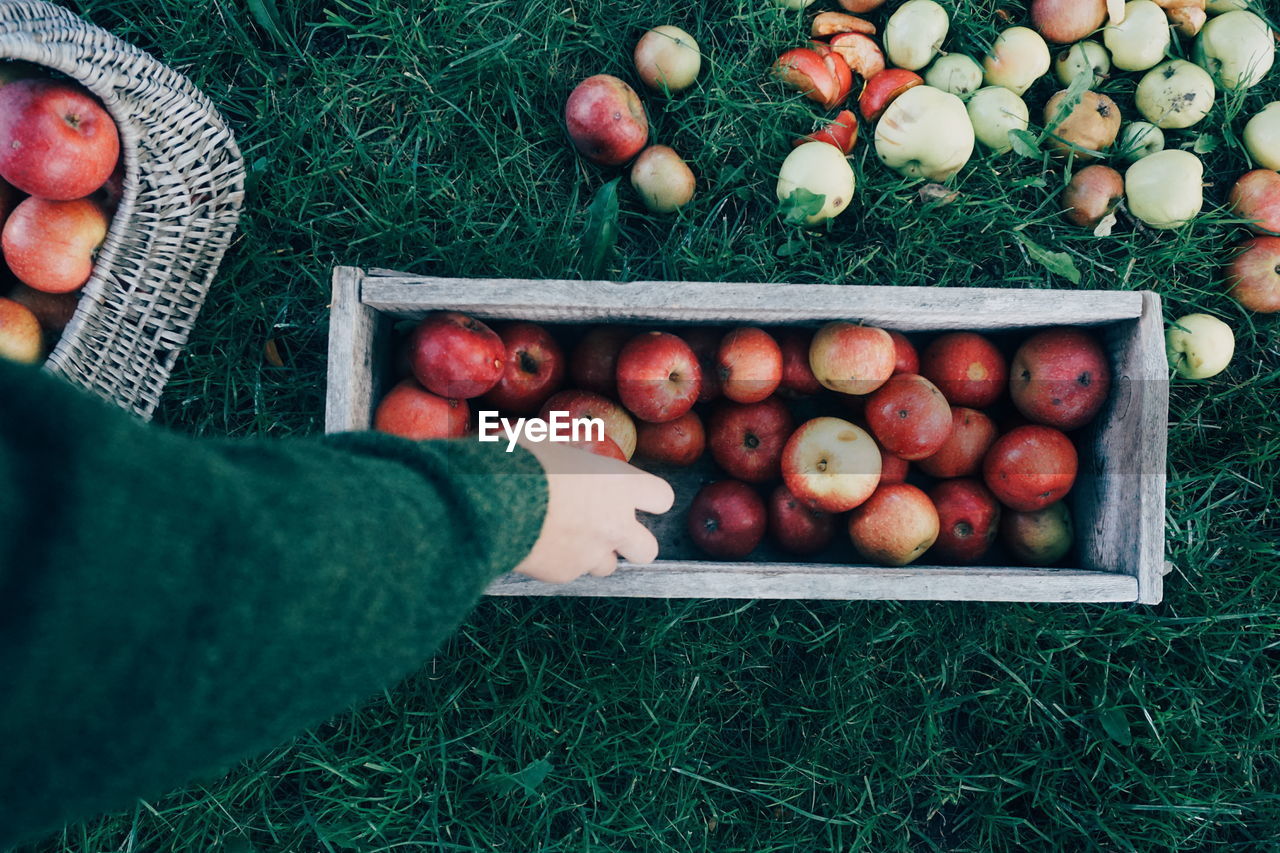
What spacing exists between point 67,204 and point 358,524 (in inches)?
66.8

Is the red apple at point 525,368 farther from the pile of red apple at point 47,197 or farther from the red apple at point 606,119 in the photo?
the pile of red apple at point 47,197

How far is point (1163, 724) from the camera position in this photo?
260 cm

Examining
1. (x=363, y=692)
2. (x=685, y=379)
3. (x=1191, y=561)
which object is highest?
(x=685, y=379)

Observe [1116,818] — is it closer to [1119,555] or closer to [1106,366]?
[1119,555]

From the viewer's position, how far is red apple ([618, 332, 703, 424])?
205cm

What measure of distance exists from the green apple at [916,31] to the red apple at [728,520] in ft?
5.18

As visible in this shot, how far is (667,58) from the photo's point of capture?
2615mm

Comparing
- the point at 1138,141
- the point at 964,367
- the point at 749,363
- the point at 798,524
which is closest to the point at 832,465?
the point at 798,524

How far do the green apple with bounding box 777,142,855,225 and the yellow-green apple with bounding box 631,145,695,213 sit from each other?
319 mm

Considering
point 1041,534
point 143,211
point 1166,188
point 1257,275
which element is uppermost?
point 1166,188

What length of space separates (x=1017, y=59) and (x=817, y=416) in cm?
142

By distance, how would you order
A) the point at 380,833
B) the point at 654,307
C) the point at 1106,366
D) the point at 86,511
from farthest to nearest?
the point at 380,833 → the point at 1106,366 → the point at 654,307 → the point at 86,511

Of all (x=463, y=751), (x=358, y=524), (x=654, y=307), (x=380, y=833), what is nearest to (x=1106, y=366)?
(x=654, y=307)

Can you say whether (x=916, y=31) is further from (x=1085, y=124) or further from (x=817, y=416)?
(x=817, y=416)
